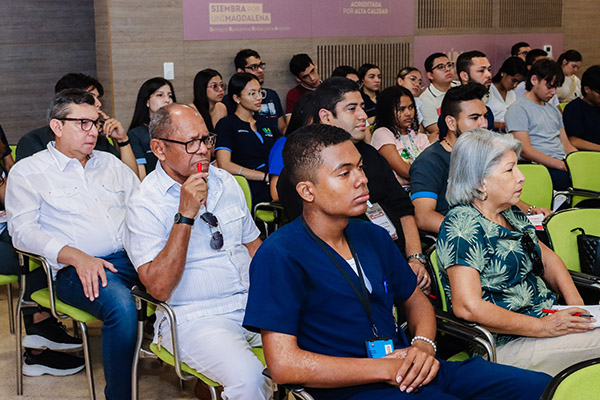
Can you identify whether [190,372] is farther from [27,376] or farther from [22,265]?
[27,376]

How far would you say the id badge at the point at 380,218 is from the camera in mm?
3488

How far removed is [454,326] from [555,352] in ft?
1.26

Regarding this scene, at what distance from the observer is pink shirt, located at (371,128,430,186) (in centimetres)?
509

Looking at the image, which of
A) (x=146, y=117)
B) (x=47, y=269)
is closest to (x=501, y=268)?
(x=47, y=269)

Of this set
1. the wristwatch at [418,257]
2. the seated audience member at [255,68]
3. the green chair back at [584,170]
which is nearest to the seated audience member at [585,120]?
the green chair back at [584,170]

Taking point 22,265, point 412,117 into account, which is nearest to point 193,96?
point 412,117

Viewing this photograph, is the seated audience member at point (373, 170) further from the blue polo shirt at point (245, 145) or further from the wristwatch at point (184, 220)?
the blue polo shirt at point (245, 145)

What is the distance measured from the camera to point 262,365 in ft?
8.94

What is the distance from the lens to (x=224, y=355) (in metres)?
2.69

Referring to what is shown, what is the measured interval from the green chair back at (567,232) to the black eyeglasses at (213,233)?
1511 millimetres

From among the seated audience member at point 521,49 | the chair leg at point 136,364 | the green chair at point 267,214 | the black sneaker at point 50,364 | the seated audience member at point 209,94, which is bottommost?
the black sneaker at point 50,364

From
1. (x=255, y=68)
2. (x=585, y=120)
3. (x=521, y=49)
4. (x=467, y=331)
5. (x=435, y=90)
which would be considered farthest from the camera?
(x=521, y=49)

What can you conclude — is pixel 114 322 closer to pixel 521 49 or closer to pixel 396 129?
pixel 396 129

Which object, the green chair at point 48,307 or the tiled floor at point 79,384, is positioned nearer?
the green chair at point 48,307
